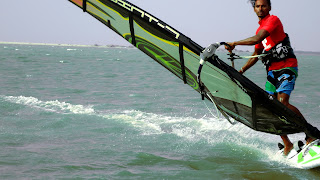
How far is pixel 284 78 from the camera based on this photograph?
5.10 m

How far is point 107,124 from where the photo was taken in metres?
8.85

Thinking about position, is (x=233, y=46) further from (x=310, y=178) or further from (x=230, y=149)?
(x=230, y=149)

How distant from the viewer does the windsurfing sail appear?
16.4 ft

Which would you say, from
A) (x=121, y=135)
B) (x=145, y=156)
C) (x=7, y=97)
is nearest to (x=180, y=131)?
(x=121, y=135)

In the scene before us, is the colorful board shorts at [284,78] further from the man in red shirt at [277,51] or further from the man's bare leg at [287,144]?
the man's bare leg at [287,144]

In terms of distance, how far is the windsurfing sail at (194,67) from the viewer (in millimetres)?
5000

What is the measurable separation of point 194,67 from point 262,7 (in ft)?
3.59

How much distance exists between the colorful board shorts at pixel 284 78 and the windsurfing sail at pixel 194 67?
229 millimetres

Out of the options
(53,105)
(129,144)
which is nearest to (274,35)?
(129,144)

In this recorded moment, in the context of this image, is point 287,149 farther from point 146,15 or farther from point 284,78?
point 146,15

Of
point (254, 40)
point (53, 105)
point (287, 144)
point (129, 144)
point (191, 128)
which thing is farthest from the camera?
point (53, 105)

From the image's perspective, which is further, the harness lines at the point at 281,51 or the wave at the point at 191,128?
the wave at the point at 191,128

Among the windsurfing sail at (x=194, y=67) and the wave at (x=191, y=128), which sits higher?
the windsurfing sail at (x=194, y=67)

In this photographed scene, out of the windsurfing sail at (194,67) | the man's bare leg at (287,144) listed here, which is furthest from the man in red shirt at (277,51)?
the man's bare leg at (287,144)
